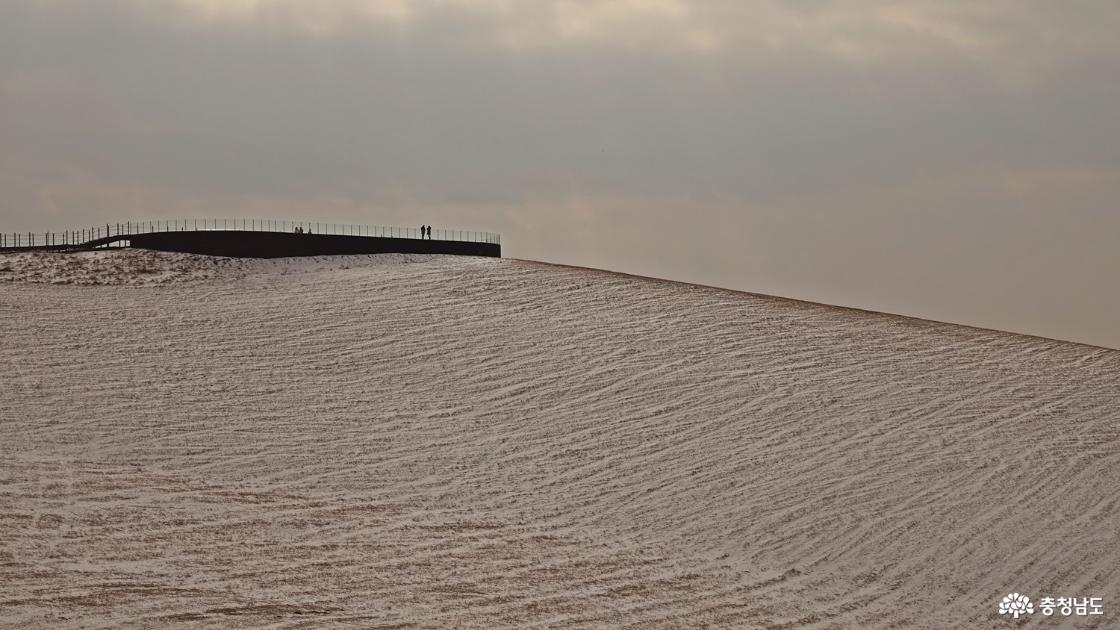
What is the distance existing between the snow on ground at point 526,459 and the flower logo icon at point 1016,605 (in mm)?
192

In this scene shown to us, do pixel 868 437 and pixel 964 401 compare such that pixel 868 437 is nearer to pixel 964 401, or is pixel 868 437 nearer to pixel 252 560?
pixel 964 401

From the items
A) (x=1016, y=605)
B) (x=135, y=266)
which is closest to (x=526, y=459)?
(x=1016, y=605)

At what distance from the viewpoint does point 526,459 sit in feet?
65.5

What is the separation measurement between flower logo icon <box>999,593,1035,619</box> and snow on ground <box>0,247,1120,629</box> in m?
0.19

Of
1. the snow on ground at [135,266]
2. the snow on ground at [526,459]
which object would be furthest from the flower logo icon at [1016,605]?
the snow on ground at [135,266]

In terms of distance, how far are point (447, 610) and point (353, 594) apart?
1.12 meters

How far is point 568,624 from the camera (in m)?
13.7

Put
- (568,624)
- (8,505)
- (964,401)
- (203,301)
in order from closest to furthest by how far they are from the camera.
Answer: (568,624)
(8,505)
(964,401)
(203,301)

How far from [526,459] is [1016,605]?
25.3 ft

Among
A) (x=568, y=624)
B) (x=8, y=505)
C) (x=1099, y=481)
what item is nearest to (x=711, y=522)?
(x=568, y=624)

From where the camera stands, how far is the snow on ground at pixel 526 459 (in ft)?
48.1

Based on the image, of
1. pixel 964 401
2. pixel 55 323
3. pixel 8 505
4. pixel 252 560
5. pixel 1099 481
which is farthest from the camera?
pixel 55 323

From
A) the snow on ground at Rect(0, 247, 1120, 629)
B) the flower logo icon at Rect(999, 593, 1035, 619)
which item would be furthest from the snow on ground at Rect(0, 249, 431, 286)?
the flower logo icon at Rect(999, 593, 1035, 619)

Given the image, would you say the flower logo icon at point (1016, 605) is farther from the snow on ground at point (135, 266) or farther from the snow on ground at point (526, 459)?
the snow on ground at point (135, 266)
